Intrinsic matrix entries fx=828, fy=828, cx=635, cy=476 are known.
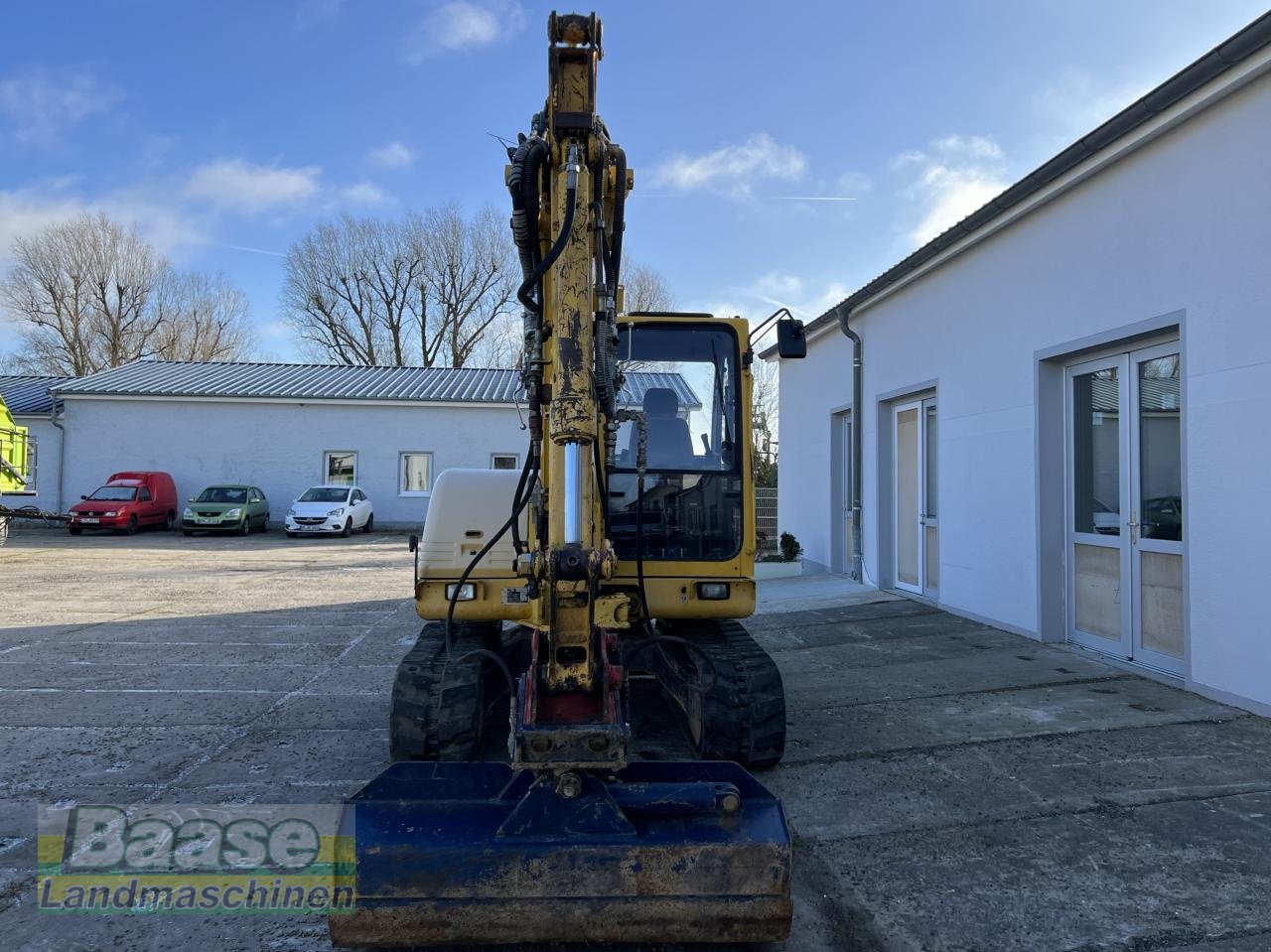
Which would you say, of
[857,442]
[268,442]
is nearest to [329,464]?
[268,442]

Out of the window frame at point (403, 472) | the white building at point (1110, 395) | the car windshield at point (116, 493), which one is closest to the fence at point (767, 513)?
the white building at point (1110, 395)

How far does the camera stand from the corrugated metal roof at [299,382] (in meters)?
25.6

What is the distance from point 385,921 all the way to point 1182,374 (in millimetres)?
6096

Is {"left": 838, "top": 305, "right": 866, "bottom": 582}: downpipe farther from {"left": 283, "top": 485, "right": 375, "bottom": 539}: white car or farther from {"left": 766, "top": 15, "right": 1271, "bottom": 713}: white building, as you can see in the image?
{"left": 283, "top": 485, "right": 375, "bottom": 539}: white car

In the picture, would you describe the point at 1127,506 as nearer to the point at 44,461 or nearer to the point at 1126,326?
the point at 1126,326

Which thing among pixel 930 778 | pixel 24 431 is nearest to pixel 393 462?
pixel 24 431

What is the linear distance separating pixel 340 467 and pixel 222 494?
364 cm

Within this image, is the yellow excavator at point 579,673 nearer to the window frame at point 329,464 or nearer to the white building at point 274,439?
the white building at point 274,439

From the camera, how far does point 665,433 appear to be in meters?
4.74

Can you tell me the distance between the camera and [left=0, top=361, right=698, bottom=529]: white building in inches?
1004

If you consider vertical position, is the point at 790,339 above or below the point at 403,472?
above

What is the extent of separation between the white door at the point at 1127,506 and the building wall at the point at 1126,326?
0.35 meters

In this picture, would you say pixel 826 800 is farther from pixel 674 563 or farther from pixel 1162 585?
pixel 1162 585

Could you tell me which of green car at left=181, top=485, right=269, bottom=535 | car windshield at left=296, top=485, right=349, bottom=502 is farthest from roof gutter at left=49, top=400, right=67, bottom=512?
car windshield at left=296, top=485, right=349, bottom=502
